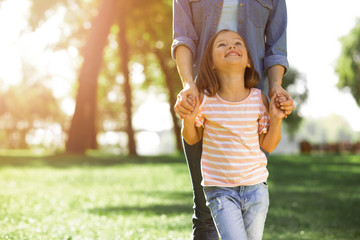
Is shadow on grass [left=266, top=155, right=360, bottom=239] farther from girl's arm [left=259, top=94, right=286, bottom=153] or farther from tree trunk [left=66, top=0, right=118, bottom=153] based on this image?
tree trunk [left=66, top=0, right=118, bottom=153]

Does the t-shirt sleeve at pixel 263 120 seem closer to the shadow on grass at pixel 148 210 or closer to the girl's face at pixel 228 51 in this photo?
the girl's face at pixel 228 51

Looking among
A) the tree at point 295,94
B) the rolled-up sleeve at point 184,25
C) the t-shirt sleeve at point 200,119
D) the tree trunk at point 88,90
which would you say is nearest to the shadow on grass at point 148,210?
the rolled-up sleeve at point 184,25

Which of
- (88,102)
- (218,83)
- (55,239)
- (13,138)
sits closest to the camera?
(218,83)

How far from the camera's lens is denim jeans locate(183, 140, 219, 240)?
13.3 ft

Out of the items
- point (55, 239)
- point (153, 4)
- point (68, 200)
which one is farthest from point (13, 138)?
point (55, 239)

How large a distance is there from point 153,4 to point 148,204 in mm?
20599

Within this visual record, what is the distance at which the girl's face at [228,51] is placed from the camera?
3684 mm

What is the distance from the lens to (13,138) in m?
72.9

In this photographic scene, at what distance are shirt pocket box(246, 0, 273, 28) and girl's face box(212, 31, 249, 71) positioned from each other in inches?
11.9

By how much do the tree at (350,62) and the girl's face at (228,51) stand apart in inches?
1464

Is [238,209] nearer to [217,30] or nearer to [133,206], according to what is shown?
[217,30]

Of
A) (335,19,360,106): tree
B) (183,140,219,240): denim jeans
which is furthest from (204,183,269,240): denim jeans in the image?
(335,19,360,106): tree

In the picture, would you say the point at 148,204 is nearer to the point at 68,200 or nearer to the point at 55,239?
the point at 68,200

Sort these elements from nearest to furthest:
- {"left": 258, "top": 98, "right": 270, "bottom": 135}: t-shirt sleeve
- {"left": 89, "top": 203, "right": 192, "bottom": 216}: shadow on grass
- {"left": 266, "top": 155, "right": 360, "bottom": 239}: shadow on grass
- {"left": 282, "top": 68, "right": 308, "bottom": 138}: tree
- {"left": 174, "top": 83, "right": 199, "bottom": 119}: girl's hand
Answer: {"left": 174, "top": 83, "right": 199, "bottom": 119}: girl's hand, {"left": 258, "top": 98, "right": 270, "bottom": 135}: t-shirt sleeve, {"left": 266, "top": 155, "right": 360, "bottom": 239}: shadow on grass, {"left": 89, "top": 203, "right": 192, "bottom": 216}: shadow on grass, {"left": 282, "top": 68, "right": 308, "bottom": 138}: tree
